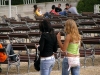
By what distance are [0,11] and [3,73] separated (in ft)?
80.8

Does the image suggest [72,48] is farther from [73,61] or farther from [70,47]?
[73,61]

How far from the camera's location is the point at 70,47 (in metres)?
9.08

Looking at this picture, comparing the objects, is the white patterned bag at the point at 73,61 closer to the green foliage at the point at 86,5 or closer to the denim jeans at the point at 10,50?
the denim jeans at the point at 10,50

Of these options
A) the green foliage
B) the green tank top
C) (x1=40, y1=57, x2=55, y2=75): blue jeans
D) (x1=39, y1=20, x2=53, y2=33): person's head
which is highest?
(x1=39, y1=20, x2=53, y2=33): person's head

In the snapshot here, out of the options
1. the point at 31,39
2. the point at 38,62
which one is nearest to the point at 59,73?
the point at 38,62

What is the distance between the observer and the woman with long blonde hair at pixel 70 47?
8.98 metres

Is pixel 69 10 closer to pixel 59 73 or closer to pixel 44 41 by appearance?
pixel 59 73

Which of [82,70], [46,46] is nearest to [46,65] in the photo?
[46,46]

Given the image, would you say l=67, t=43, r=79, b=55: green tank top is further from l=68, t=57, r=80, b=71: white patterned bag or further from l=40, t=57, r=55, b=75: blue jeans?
l=40, t=57, r=55, b=75: blue jeans

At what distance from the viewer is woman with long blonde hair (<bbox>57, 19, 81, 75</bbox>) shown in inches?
353

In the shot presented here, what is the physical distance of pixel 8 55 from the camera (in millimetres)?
11656

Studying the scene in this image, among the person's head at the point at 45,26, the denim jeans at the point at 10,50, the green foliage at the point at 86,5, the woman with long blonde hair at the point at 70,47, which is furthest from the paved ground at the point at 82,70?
the green foliage at the point at 86,5

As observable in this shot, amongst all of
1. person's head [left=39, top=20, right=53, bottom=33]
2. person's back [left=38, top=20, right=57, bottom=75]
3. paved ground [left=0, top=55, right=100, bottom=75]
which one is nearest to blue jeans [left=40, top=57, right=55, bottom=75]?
person's back [left=38, top=20, right=57, bottom=75]

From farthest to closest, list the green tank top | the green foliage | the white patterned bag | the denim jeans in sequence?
the green foliage
the denim jeans
the green tank top
the white patterned bag
